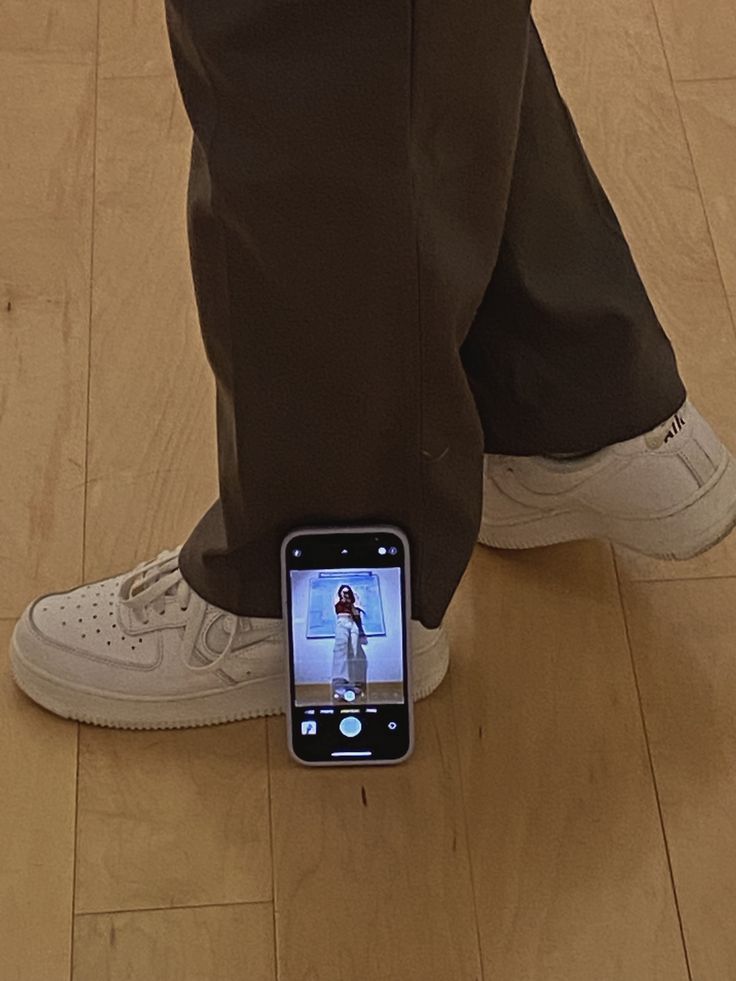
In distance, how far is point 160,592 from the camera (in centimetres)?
103

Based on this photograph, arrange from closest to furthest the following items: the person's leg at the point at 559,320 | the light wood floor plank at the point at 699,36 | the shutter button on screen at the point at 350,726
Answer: the person's leg at the point at 559,320
the shutter button on screen at the point at 350,726
the light wood floor plank at the point at 699,36

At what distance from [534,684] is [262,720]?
0.19 metres

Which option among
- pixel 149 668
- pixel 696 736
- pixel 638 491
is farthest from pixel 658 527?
pixel 149 668

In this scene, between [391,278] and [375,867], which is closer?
[391,278]

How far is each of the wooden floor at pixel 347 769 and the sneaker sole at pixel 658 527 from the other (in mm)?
35

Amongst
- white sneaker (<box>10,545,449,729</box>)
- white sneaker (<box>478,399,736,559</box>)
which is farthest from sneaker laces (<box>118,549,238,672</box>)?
white sneaker (<box>478,399,736,559</box>)

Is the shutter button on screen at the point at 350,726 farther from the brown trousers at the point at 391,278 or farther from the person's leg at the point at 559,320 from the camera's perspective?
the person's leg at the point at 559,320

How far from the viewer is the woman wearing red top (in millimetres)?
988

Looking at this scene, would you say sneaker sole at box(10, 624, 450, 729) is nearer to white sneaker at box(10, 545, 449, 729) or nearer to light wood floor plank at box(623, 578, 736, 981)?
white sneaker at box(10, 545, 449, 729)

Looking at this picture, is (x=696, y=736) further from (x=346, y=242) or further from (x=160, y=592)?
(x=346, y=242)

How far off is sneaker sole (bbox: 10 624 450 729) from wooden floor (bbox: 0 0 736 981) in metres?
0.01

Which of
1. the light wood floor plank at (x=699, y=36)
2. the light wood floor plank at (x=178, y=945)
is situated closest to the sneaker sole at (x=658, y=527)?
the light wood floor plank at (x=178, y=945)

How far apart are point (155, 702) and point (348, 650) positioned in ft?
0.47

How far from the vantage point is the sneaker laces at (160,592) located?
3.36 feet
